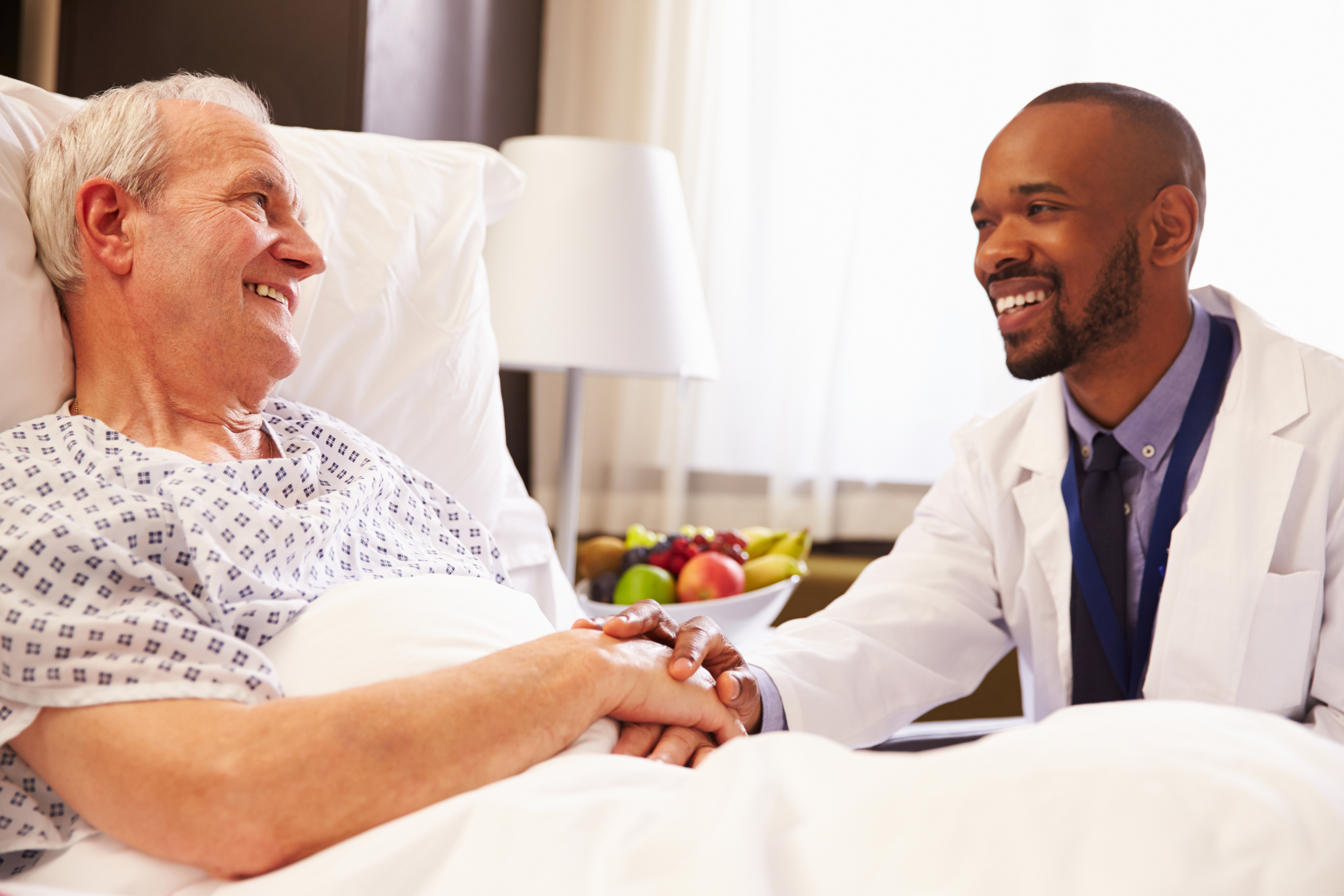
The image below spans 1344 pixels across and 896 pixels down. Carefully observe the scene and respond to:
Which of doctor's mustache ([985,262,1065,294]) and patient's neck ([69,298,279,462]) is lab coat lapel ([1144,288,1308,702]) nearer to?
doctor's mustache ([985,262,1065,294])

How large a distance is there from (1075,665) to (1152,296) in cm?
54

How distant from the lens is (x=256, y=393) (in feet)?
3.48

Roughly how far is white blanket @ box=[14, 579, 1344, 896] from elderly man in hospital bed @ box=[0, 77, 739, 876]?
0.06 meters

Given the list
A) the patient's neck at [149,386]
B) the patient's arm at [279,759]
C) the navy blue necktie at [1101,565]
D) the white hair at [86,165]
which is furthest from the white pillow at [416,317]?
the navy blue necktie at [1101,565]

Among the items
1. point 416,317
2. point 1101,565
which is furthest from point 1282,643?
point 416,317

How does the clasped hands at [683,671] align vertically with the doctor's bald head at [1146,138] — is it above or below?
below

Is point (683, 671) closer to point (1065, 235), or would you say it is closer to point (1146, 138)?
point (1065, 235)

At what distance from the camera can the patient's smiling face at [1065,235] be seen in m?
1.38

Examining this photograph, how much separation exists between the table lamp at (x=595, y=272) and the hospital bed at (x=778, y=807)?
2.44 ft

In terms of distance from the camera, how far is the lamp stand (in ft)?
5.71

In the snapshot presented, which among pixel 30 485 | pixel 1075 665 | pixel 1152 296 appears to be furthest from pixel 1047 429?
pixel 30 485

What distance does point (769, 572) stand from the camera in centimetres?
175

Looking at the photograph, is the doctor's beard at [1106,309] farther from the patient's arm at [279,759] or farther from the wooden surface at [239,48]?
the wooden surface at [239,48]

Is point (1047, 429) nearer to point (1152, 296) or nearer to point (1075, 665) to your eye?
point (1152, 296)
